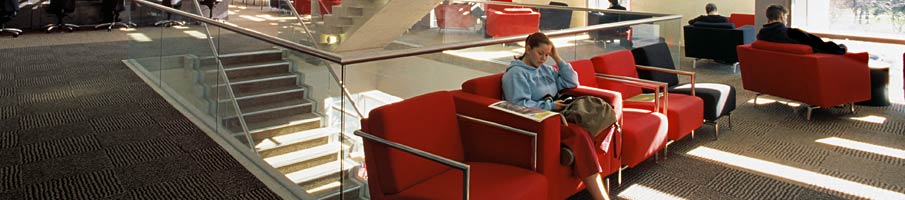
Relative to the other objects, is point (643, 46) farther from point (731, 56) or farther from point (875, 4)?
point (875, 4)

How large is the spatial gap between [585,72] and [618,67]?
0.48m

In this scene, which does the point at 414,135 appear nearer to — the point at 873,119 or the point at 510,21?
the point at 873,119

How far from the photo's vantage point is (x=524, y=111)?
11.7 feet

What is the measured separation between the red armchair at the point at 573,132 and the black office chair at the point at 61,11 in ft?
36.7

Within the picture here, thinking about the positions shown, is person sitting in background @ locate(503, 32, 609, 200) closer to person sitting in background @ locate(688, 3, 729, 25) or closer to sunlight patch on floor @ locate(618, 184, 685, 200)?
sunlight patch on floor @ locate(618, 184, 685, 200)

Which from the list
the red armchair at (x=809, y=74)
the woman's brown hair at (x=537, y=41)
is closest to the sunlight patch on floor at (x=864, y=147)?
the red armchair at (x=809, y=74)

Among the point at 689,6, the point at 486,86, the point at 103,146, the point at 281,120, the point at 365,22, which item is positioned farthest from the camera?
the point at 689,6

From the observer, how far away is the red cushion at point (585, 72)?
4980 millimetres

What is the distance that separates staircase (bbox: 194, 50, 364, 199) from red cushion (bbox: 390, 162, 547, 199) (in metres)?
0.56

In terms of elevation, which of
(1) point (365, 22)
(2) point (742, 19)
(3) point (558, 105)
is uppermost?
(2) point (742, 19)

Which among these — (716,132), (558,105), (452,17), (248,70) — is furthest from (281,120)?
(452,17)

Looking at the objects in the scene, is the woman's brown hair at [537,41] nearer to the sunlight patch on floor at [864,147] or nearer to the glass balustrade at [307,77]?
the glass balustrade at [307,77]

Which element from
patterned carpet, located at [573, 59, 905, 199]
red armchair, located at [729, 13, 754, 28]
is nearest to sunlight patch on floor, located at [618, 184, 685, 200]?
patterned carpet, located at [573, 59, 905, 199]

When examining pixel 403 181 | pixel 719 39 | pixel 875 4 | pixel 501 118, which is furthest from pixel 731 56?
pixel 403 181
